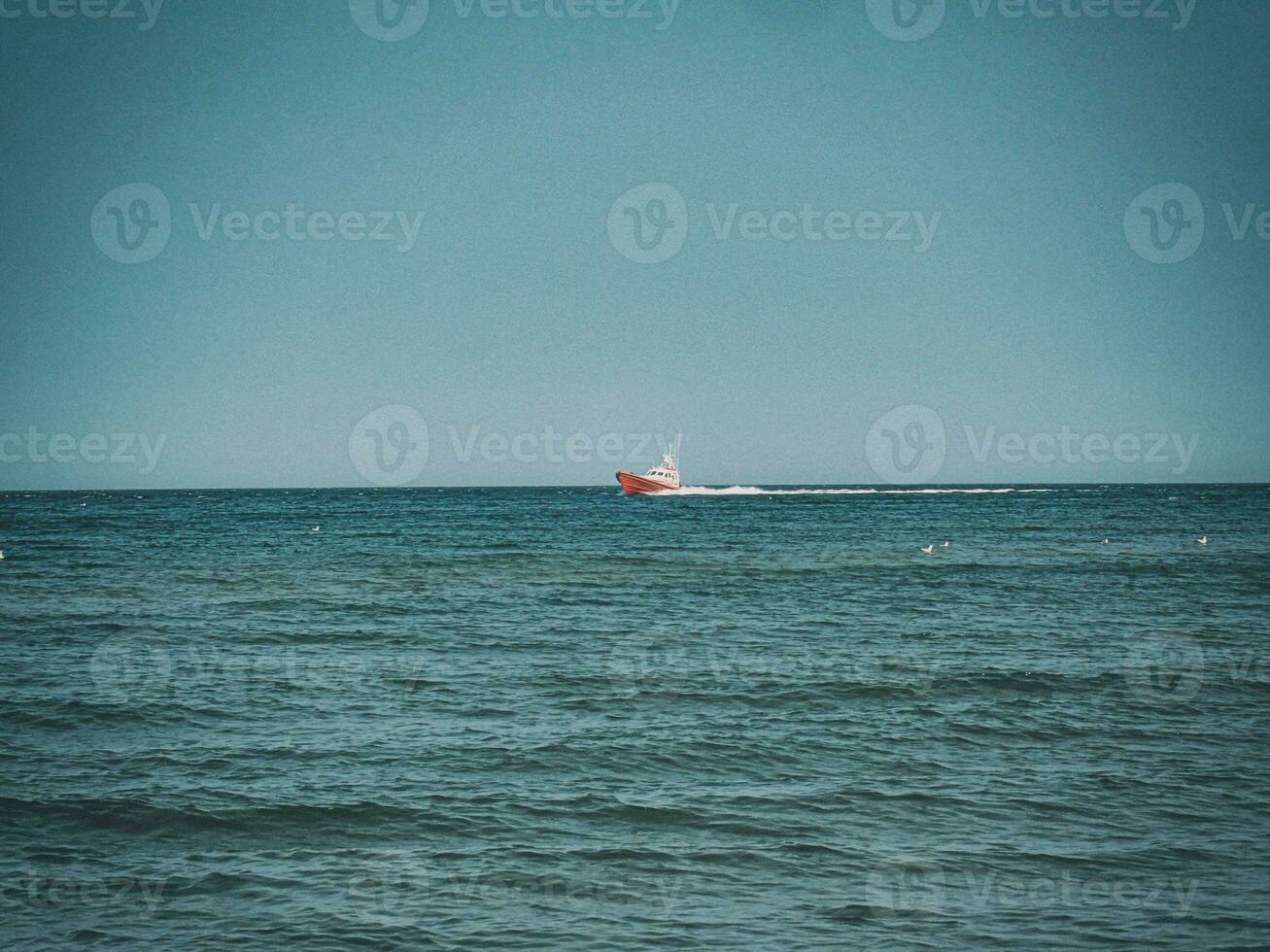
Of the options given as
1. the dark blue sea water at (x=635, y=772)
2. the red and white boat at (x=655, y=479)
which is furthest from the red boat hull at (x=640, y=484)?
the dark blue sea water at (x=635, y=772)

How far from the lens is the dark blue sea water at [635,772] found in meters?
9.53

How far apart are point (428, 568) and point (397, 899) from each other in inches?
1395

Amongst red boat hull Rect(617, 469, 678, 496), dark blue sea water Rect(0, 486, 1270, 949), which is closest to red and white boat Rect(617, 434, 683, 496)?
red boat hull Rect(617, 469, 678, 496)

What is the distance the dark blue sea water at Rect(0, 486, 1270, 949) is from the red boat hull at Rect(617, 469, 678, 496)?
105610mm

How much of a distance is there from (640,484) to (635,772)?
12720 centimetres

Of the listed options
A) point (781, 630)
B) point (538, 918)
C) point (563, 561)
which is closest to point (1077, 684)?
point (781, 630)

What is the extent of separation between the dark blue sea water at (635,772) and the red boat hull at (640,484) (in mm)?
105610

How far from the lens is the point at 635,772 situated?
545 inches

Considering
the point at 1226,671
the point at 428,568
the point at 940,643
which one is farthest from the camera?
the point at 428,568

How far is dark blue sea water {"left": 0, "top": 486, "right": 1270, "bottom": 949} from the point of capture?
9.53 metres

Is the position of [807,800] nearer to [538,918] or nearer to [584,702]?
[538,918]

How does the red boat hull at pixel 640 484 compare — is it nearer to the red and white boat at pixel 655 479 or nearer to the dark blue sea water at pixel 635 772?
the red and white boat at pixel 655 479

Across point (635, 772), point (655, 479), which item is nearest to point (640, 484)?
point (655, 479)

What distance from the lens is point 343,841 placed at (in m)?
11.3
